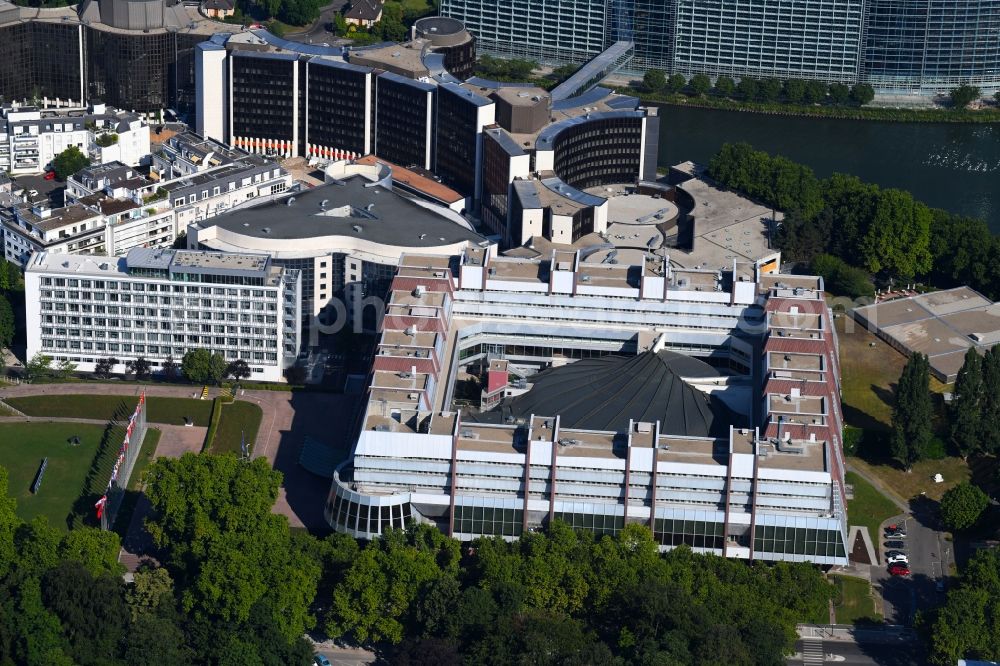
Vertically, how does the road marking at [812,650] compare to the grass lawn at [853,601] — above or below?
below

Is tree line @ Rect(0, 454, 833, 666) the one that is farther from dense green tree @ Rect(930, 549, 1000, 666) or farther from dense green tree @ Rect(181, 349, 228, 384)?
dense green tree @ Rect(181, 349, 228, 384)

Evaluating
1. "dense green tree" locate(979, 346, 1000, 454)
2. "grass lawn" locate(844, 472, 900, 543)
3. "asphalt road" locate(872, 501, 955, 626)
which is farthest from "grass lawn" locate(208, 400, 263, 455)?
"dense green tree" locate(979, 346, 1000, 454)

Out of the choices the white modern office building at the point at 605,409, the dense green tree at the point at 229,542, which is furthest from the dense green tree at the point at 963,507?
the dense green tree at the point at 229,542

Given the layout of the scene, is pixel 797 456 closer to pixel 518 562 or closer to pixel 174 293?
pixel 518 562

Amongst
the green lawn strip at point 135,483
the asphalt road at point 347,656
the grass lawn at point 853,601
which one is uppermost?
the green lawn strip at point 135,483

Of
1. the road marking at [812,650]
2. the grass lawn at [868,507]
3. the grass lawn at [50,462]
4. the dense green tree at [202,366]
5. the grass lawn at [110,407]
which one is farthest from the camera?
the dense green tree at [202,366]

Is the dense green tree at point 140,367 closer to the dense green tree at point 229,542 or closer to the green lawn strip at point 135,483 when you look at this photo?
the green lawn strip at point 135,483

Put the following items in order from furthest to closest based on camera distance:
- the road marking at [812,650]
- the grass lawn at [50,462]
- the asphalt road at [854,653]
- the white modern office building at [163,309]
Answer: the white modern office building at [163,309]
the grass lawn at [50,462]
the road marking at [812,650]
the asphalt road at [854,653]

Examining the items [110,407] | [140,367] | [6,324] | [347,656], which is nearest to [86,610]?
[347,656]
